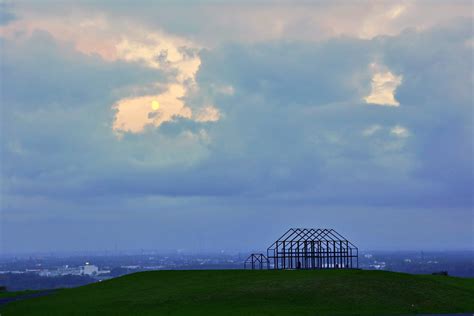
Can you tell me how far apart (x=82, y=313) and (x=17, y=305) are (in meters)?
11.1

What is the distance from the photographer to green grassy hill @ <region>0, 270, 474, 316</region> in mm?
55031

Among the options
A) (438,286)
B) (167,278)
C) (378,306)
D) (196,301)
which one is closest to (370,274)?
(438,286)

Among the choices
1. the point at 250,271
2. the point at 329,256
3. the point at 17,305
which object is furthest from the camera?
the point at 329,256

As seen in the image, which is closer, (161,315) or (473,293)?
(161,315)

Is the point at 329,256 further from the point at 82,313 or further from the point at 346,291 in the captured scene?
the point at 82,313

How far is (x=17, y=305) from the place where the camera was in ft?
208

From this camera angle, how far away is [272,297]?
59.5 meters

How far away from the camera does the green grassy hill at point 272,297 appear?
2167 inches

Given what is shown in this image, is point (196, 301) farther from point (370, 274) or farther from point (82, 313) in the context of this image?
point (370, 274)

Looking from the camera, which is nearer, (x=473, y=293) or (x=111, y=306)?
(x=111, y=306)

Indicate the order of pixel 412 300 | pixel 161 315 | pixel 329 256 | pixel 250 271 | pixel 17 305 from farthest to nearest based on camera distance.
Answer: pixel 329 256, pixel 250 271, pixel 17 305, pixel 412 300, pixel 161 315

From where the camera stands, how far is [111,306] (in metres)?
59.5

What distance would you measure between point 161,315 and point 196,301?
6.75 meters

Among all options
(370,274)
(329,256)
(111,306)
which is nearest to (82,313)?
(111,306)
